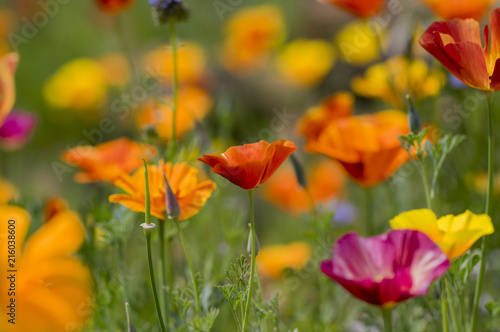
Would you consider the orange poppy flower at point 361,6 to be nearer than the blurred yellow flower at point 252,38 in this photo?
Yes

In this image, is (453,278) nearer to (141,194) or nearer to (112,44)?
(141,194)

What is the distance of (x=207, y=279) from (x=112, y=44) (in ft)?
13.5

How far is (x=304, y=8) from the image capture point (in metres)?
4.74

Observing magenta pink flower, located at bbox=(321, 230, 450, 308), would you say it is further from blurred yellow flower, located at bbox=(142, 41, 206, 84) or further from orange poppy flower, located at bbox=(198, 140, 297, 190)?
blurred yellow flower, located at bbox=(142, 41, 206, 84)

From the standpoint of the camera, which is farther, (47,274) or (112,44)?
(112,44)

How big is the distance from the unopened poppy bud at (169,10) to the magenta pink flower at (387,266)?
0.52 meters

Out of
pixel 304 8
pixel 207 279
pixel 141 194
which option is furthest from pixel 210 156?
pixel 304 8

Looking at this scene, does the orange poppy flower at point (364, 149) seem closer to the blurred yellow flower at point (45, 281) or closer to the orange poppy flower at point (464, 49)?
the orange poppy flower at point (464, 49)

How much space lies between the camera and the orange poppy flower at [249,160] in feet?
2.12

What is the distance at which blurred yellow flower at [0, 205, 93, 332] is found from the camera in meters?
0.56

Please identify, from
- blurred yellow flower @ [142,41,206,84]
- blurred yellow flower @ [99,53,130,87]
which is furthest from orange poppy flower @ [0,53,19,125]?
blurred yellow flower @ [99,53,130,87]

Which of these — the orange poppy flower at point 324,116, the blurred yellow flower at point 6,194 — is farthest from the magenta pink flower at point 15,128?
the orange poppy flower at point 324,116
